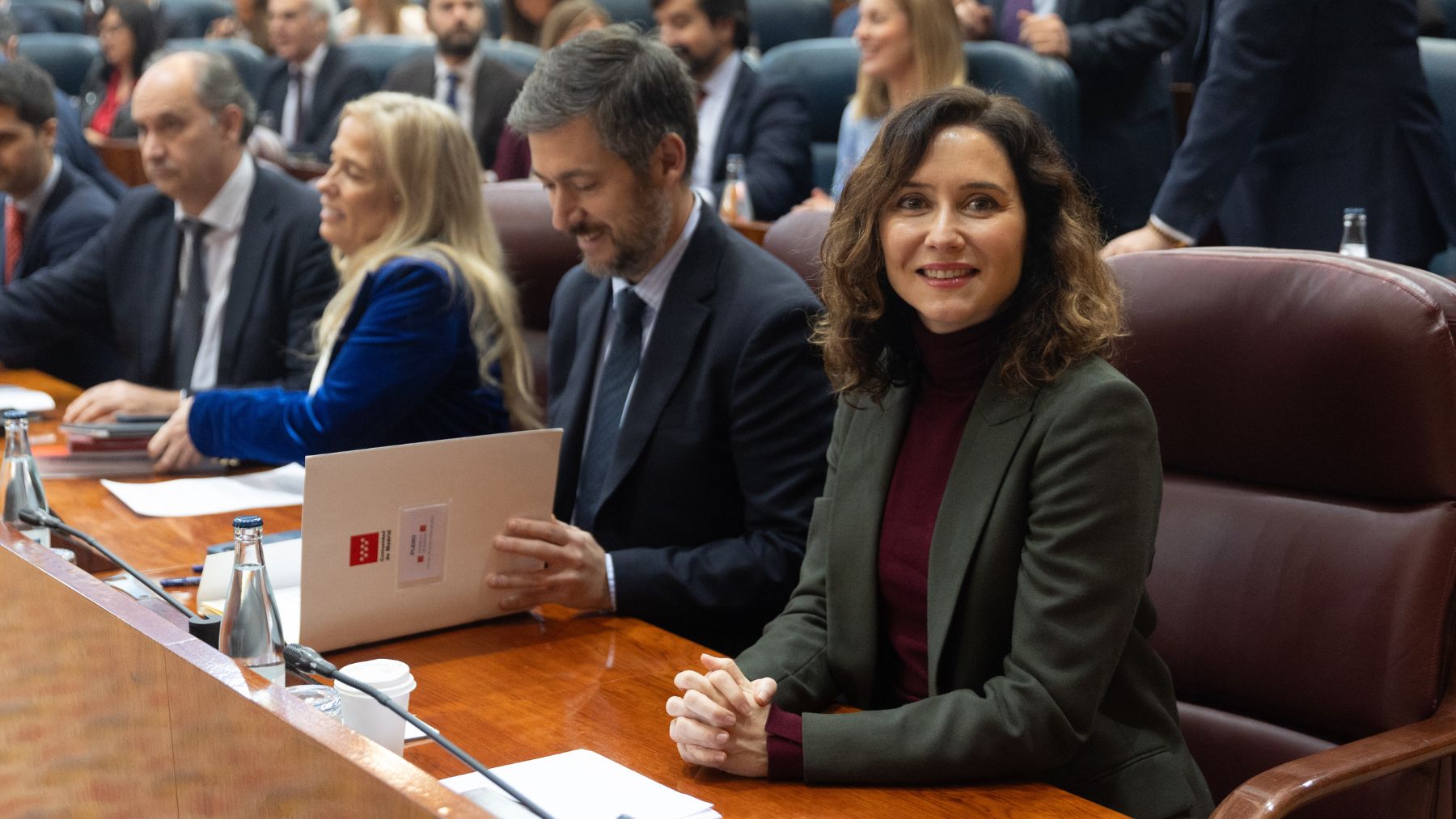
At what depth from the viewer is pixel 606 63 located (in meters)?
1.98

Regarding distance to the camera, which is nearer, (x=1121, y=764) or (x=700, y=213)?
(x=1121, y=764)

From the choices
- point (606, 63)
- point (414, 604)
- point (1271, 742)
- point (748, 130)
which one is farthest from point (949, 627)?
point (748, 130)

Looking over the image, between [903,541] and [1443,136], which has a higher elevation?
[1443,136]

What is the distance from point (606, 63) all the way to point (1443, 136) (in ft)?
4.95

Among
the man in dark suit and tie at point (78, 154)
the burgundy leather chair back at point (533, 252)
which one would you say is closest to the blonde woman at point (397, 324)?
the burgundy leather chair back at point (533, 252)

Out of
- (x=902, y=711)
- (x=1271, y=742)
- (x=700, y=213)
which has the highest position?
(x=700, y=213)

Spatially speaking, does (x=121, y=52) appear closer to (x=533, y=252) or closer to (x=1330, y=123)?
(x=533, y=252)

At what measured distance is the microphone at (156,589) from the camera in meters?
1.36

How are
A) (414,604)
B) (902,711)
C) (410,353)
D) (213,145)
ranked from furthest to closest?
(213,145)
(410,353)
(414,604)
(902,711)

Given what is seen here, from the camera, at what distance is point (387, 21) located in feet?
22.2

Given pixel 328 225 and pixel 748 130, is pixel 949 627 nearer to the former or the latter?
pixel 328 225

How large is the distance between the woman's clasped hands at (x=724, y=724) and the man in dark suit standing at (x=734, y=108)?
112 inches

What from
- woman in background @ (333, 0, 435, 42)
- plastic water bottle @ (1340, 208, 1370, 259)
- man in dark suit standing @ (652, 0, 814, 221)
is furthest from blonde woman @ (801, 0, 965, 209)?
woman in background @ (333, 0, 435, 42)

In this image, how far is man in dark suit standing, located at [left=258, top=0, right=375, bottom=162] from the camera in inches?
230
